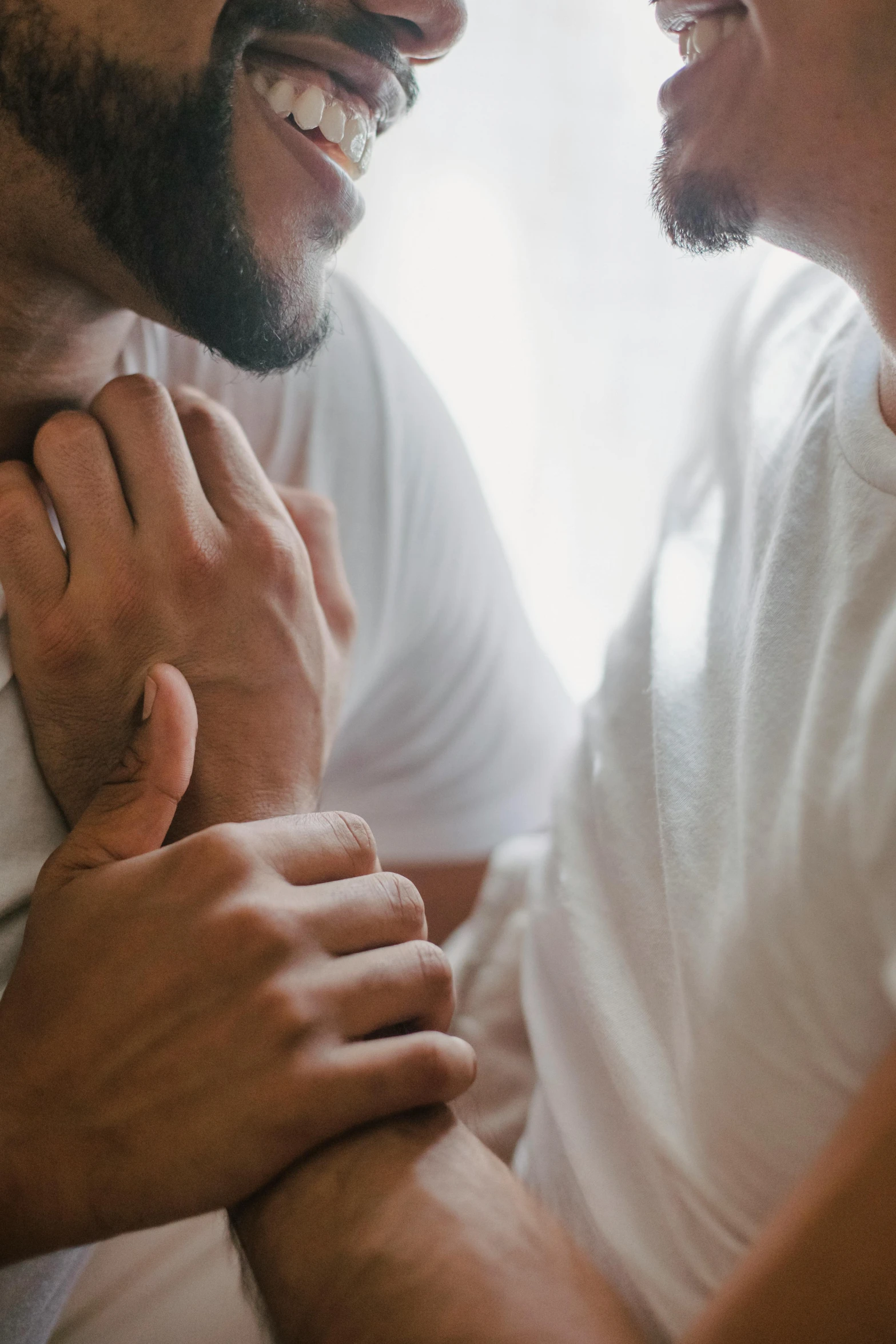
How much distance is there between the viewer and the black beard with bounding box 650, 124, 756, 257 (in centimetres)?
81

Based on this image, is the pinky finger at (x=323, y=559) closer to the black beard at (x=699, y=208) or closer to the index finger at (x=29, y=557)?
the index finger at (x=29, y=557)

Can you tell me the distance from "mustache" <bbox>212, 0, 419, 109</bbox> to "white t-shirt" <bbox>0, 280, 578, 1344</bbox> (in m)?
0.28

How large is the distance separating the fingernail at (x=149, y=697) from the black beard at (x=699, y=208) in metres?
0.55

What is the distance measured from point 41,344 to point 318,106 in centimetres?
32

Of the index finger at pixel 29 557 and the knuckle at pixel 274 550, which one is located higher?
the knuckle at pixel 274 550

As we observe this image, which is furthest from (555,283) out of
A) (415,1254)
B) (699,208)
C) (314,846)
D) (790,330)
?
(415,1254)

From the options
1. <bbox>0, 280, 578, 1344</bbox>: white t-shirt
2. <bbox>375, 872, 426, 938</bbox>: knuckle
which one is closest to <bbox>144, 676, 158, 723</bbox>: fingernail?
<bbox>375, 872, 426, 938</bbox>: knuckle

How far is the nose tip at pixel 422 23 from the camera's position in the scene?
35.9 inches

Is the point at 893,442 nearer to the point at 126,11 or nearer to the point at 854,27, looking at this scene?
the point at 854,27

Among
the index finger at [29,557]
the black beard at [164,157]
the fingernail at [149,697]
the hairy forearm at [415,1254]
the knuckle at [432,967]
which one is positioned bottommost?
the hairy forearm at [415,1254]

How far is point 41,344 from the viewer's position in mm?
908

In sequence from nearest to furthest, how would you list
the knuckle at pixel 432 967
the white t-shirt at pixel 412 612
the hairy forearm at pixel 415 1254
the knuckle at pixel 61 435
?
the hairy forearm at pixel 415 1254 < the knuckle at pixel 432 967 < the knuckle at pixel 61 435 < the white t-shirt at pixel 412 612

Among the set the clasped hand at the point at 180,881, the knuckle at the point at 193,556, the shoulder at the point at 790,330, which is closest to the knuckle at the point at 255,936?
the clasped hand at the point at 180,881

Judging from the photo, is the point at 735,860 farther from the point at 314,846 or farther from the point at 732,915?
the point at 314,846
